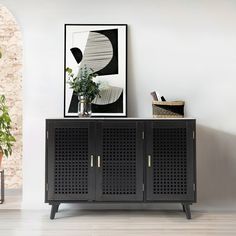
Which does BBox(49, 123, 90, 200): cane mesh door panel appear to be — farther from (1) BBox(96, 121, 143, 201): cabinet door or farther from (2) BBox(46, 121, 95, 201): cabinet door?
(1) BBox(96, 121, 143, 201): cabinet door

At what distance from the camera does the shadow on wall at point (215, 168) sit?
15.2ft

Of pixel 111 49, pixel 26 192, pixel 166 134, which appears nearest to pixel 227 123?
pixel 166 134

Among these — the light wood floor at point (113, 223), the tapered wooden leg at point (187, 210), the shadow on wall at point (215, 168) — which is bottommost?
the light wood floor at point (113, 223)

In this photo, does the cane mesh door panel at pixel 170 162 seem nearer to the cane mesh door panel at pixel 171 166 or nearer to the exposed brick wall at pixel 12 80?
the cane mesh door panel at pixel 171 166

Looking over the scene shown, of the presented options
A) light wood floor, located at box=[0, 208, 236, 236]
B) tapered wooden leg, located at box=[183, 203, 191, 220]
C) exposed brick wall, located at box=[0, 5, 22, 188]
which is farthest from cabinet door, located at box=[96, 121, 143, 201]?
exposed brick wall, located at box=[0, 5, 22, 188]

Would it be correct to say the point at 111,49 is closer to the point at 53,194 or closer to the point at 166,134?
the point at 166,134

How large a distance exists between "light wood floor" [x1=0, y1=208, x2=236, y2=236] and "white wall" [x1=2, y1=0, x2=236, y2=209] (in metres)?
0.41

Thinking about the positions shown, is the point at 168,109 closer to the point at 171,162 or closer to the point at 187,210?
the point at 171,162

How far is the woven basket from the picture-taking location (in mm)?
4293

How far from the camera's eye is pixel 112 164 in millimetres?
4176

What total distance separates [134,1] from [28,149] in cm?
172

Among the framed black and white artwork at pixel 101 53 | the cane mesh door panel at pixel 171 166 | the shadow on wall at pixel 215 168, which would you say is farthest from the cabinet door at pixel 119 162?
the shadow on wall at pixel 215 168

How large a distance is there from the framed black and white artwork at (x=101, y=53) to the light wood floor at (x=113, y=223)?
1067mm

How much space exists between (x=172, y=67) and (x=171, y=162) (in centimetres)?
97
